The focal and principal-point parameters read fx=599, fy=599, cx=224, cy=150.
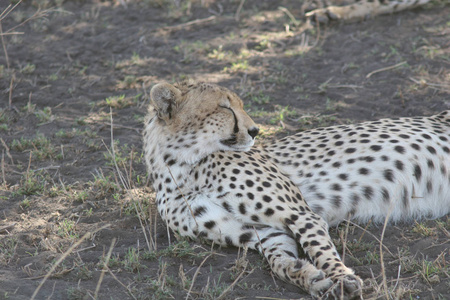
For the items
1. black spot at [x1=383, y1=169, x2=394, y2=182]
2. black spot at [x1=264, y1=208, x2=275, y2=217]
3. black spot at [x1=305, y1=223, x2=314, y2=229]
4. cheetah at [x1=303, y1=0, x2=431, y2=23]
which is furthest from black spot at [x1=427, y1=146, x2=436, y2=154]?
cheetah at [x1=303, y1=0, x2=431, y2=23]

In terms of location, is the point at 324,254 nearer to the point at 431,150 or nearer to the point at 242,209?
the point at 242,209

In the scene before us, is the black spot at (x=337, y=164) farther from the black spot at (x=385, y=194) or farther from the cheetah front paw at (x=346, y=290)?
the cheetah front paw at (x=346, y=290)

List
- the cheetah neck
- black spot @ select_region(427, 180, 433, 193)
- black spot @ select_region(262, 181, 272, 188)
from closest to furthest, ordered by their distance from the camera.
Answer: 1. black spot @ select_region(262, 181, 272, 188)
2. the cheetah neck
3. black spot @ select_region(427, 180, 433, 193)

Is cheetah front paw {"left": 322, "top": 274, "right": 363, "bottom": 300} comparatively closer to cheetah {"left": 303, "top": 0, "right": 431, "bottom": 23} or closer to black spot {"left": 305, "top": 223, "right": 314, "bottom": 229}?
black spot {"left": 305, "top": 223, "right": 314, "bottom": 229}

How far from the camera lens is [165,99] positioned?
318 centimetres

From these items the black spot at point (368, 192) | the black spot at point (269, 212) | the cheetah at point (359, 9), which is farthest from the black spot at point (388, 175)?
the cheetah at point (359, 9)

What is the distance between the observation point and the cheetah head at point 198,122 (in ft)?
10.3

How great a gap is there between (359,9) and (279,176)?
128 inches

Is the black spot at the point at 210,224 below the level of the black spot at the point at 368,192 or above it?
above

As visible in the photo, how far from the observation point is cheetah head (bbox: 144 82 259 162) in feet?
10.3

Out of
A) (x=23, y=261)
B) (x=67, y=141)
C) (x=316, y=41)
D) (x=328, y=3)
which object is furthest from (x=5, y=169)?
(x=328, y=3)

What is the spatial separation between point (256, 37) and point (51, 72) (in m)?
1.98

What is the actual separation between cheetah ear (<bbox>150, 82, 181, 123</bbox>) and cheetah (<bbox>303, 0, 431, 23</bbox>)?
298cm

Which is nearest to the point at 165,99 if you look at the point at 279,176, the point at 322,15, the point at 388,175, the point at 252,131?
the point at 252,131
